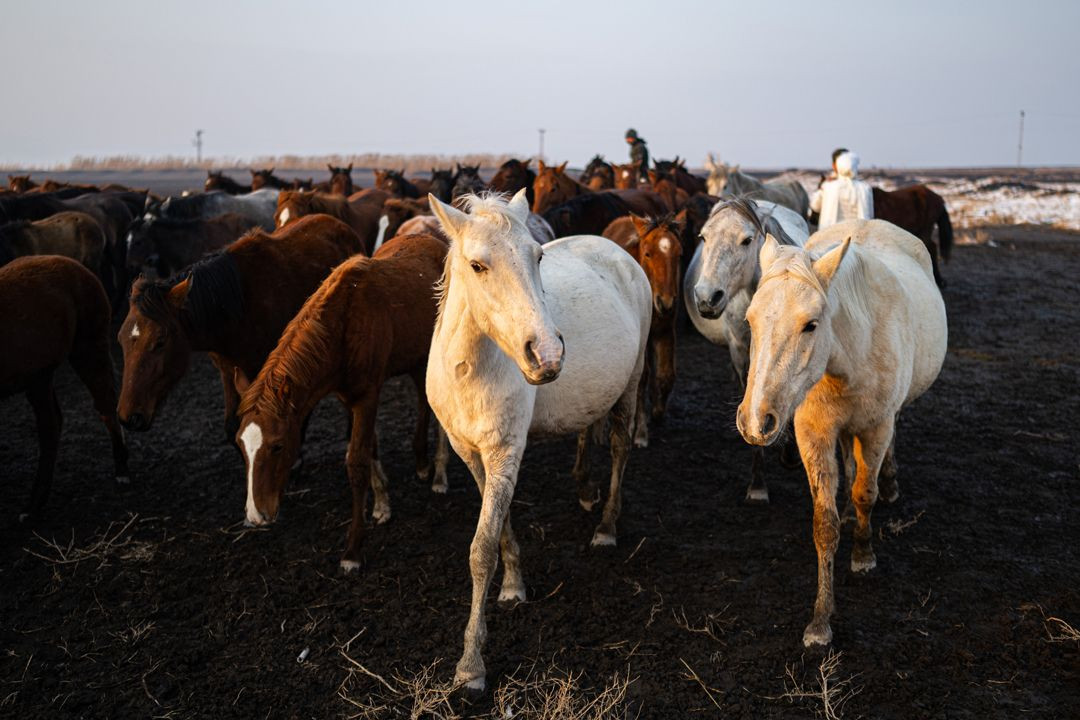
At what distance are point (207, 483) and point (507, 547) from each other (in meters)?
2.94

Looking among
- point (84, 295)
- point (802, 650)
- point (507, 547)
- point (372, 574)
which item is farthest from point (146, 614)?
point (802, 650)

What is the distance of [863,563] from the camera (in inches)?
176

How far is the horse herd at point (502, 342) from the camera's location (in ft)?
11.1

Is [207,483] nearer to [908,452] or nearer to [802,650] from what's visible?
[802,650]

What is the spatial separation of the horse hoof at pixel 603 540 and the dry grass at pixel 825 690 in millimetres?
1455

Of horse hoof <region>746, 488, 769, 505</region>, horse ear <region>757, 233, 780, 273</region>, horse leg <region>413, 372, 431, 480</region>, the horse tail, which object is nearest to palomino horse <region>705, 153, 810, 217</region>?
the horse tail

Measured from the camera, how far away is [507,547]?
4.24 meters

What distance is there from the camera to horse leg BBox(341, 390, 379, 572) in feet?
15.2

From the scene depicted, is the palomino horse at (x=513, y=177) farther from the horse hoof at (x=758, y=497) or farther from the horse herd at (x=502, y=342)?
the horse hoof at (x=758, y=497)

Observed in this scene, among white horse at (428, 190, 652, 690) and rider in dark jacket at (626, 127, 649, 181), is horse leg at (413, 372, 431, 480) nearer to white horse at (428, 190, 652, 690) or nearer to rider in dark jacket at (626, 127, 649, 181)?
white horse at (428, 190, 652, 690)

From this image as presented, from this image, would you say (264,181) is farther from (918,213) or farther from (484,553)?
(484,553)

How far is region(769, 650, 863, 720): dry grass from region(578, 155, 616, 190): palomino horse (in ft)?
40.6

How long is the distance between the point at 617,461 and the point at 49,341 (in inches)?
153

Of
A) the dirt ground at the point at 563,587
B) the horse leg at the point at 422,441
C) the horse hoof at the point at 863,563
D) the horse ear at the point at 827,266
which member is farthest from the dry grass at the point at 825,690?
the horse leg at the point at 422,441
